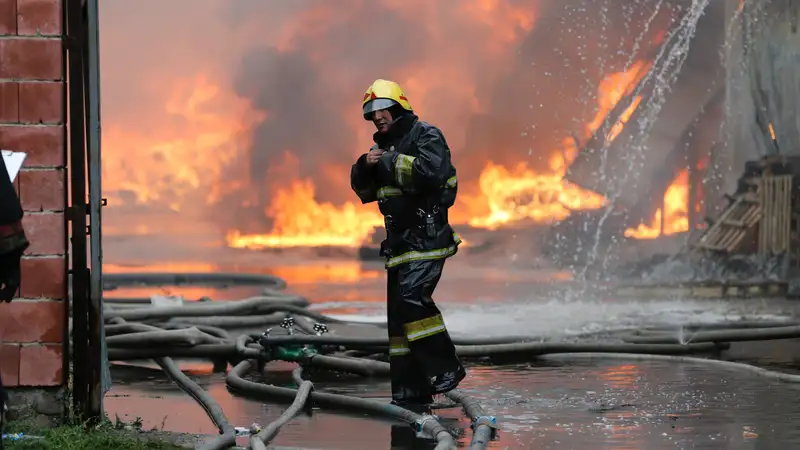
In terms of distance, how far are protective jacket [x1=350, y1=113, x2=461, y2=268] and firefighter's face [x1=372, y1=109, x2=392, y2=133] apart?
1.2 inches

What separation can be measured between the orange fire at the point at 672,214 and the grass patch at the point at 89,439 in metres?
18.9

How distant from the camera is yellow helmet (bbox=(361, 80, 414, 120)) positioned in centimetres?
633

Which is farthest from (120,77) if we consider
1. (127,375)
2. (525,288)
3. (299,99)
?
(127,375)

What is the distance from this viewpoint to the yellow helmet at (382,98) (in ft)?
20.8

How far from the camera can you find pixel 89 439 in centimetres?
521

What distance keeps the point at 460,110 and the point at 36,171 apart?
65.7ft

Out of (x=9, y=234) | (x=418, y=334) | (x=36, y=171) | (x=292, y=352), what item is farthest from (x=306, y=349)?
(x=9, y=234)

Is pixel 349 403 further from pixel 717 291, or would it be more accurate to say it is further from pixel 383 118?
pixel 717 291

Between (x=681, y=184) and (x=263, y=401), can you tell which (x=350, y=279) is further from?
(x=263, y=401)

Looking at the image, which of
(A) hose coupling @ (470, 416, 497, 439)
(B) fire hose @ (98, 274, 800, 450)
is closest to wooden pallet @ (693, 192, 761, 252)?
(B) fire hose @ (98, 274, 800, 450)

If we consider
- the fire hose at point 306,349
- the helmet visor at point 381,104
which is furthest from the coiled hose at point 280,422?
the helmet visor at point 381,104

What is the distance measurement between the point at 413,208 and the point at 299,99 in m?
18.9

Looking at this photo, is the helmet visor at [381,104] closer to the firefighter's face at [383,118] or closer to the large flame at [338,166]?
the firefighter's face at [383,118]

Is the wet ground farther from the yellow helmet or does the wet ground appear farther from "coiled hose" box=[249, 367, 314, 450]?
the yellow helmet
